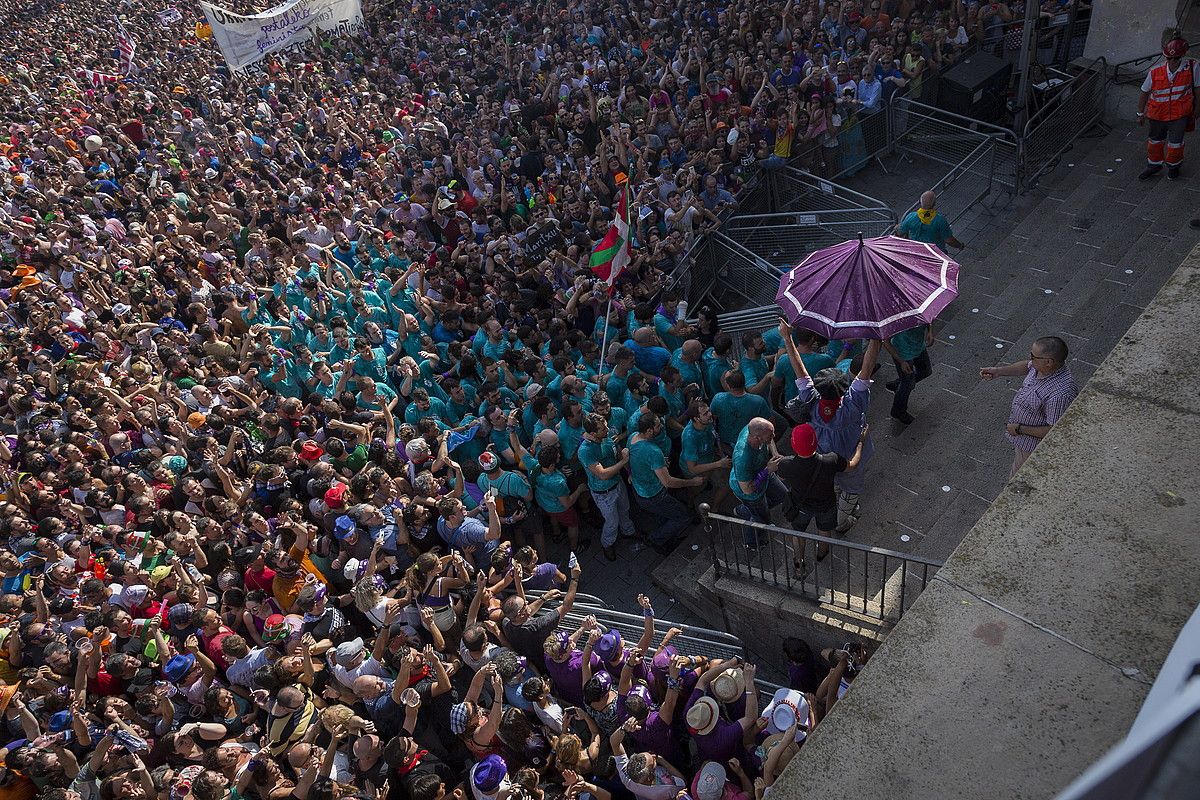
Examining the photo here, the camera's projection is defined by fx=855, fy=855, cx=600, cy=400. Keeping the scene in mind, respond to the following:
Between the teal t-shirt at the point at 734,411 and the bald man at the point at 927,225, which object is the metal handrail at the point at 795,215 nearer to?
the bald man at the point at 927,225

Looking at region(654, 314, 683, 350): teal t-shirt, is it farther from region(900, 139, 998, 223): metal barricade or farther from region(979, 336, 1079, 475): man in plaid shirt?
region(979, 336, 1079, 475): man in plaid shirt

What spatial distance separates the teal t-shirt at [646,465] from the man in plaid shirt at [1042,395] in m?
2.87

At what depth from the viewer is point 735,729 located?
544cm

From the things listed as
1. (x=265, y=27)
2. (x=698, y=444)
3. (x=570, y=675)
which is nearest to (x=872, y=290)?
(x=698, y=444)

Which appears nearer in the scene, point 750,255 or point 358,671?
point 358,671

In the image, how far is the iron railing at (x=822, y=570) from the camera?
21.3 ft

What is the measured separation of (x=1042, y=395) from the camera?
6.09 m

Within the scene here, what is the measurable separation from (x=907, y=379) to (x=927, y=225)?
2.12 m

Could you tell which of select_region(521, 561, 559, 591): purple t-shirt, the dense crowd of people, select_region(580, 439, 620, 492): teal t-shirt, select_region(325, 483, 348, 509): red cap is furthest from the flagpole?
select_region(325, 483, 348, 509): red cap

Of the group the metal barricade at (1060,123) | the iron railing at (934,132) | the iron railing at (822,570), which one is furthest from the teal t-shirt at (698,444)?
the iron railing at (934,132)

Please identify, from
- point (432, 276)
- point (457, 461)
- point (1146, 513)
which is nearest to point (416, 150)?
point (432, 276)

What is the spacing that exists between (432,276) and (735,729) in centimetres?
746

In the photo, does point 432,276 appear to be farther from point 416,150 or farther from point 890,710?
point 890,710

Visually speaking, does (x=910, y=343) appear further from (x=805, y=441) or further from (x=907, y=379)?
(x=805, y=441)
